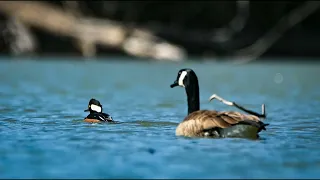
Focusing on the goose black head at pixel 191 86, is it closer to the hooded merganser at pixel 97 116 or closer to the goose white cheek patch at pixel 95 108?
the hooded merganser at pixel 97 116

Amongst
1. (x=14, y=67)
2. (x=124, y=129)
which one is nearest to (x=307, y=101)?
(x=124, y=129)

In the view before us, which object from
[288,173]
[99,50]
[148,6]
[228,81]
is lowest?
[288,173]

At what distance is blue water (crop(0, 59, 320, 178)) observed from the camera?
909cm

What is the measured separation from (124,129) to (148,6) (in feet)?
103

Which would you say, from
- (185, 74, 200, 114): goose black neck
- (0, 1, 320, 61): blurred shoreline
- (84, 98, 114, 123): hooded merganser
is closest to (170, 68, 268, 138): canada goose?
(185, 74, 200, 114): goose black neck

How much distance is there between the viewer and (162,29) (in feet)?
129

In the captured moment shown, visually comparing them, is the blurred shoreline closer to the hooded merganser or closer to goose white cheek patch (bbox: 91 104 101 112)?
goose white cheek patch (bbox: 91 104 101 112)

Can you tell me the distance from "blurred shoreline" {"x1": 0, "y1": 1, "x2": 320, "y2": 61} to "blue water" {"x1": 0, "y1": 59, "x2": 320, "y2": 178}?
39.2ft

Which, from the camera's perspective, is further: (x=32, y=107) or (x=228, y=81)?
(x=228, y=81)

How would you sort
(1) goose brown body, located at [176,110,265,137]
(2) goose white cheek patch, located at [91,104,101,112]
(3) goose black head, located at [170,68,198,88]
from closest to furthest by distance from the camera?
(1) goose brown body, located at [176,110,265,137], (3) goose black head, located at [170,68,198,88], (2) goose white cheek patch, located at [91,104,101,112]

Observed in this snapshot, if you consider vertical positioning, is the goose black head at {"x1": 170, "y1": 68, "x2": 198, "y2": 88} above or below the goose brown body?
above

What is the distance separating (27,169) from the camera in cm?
896

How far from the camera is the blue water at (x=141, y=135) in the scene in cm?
909

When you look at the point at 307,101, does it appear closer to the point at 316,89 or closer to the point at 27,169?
the point at 316,89
